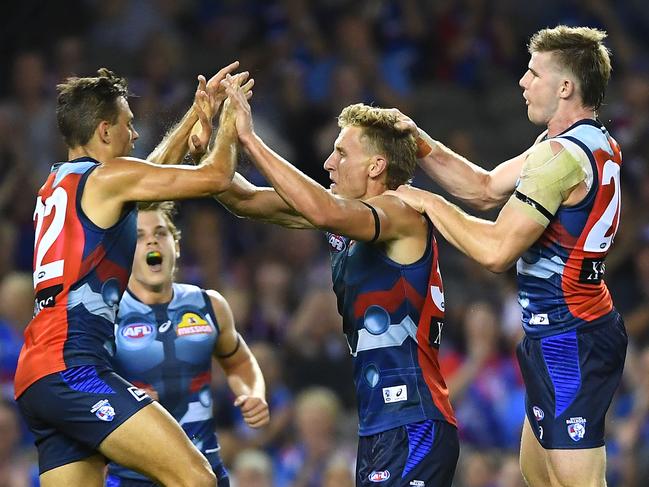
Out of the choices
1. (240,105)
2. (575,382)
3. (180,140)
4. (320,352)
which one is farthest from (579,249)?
(320,352)

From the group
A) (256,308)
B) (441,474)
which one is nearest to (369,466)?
(441,474)

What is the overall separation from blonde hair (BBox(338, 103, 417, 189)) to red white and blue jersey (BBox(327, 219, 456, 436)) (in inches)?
16.1

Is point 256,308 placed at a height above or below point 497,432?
above

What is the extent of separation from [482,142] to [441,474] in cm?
804

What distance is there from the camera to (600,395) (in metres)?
6.07

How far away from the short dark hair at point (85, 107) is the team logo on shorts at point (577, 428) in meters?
2.70

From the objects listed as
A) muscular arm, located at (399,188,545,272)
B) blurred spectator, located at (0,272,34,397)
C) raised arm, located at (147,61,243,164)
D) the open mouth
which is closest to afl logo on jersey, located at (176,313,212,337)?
the open mouth

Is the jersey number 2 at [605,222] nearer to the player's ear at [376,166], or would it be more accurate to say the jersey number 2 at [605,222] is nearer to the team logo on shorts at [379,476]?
the player's ear at [376,166]

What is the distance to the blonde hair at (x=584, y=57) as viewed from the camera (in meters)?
6.17

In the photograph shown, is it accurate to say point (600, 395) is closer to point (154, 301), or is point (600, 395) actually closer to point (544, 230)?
point (544, 230)

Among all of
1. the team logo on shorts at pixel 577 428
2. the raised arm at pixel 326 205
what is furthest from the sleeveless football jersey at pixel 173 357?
the team logo on shorts at pixel 577 428

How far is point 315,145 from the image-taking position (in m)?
12.6

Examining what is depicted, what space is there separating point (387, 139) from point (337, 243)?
59 centimetres

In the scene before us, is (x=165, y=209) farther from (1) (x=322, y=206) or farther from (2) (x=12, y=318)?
(2) (x=12, y=318)
